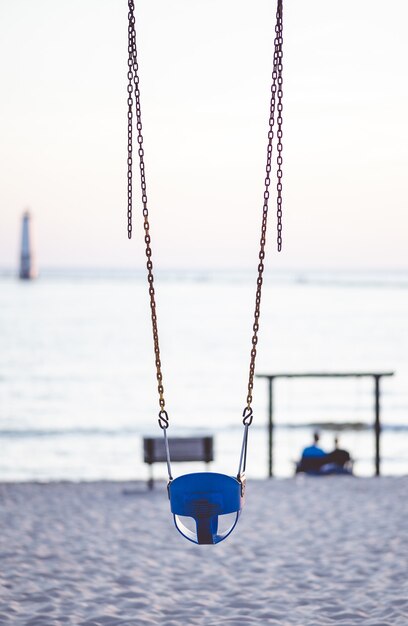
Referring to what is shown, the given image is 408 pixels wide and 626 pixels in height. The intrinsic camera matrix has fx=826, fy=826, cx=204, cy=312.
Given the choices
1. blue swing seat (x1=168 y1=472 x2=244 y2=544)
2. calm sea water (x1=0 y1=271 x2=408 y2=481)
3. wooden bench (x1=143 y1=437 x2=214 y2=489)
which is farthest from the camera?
calm sea water (x1=0 y1=271 x2=408 y2=481)

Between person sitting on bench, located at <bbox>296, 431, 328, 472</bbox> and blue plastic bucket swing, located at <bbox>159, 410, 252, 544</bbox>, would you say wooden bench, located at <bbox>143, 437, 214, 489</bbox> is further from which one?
blue plastic bucket swing, located at <bbox>159, 410, 252, 544</bbox>

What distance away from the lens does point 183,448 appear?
31.0 feet

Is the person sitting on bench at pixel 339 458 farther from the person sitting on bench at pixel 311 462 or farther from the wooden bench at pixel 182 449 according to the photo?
the wooden bench at pixel 182 449

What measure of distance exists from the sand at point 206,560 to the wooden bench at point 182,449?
467 millimetres

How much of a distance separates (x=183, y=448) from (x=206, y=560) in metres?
2.75

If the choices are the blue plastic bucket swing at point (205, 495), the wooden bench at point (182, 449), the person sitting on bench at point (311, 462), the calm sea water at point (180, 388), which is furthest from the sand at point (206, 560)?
the calm sea water at point (180, 388)

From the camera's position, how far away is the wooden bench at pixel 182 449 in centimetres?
925

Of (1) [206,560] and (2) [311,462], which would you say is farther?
(2) [311,462]

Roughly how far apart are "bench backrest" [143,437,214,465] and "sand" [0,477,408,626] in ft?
1.56

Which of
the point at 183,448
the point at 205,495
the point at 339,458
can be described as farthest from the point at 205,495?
the point at 339,458

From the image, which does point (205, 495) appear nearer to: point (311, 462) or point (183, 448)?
point (183, 448)

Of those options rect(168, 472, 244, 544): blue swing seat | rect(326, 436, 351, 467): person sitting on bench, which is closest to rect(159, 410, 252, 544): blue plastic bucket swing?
rect(168, 472, 244, 544): blue swing seat

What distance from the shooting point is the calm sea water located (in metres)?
19.7

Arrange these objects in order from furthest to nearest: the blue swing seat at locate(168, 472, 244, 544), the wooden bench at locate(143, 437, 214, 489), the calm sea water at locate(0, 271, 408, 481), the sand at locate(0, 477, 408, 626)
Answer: the calm sea water at locate(0, 271, 408, 481), the wooden bench at locate(143, 437, 214, 489), the sand at locate(0, 477, 408, 626), the blue swing seat at locate(168, 472, 244, 544)
